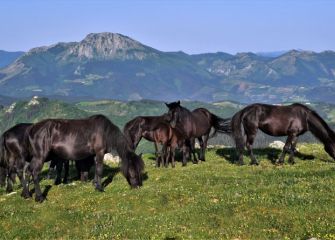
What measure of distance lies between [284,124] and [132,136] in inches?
402

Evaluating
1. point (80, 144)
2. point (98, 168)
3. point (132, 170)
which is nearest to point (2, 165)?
point (80, 144)

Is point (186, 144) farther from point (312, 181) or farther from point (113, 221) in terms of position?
point (113, 221)

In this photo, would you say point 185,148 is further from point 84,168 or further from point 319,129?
point 319,129

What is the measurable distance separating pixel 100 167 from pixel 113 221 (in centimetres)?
656

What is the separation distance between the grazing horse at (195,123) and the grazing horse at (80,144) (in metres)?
7.60

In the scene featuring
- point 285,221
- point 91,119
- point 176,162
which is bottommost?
point 176,162

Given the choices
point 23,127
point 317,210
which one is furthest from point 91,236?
point 23,127

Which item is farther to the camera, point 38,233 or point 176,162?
point 176,162

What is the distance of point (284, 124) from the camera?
93.1 ft

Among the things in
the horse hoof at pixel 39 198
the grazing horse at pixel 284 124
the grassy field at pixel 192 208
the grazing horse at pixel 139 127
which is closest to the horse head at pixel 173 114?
the grazing horse at pixel 139 127

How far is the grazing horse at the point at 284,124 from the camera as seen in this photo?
28.1m

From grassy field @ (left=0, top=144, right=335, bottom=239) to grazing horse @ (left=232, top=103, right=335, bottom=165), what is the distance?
2.38m

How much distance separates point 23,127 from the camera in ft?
89.5

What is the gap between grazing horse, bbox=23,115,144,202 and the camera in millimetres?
23344
